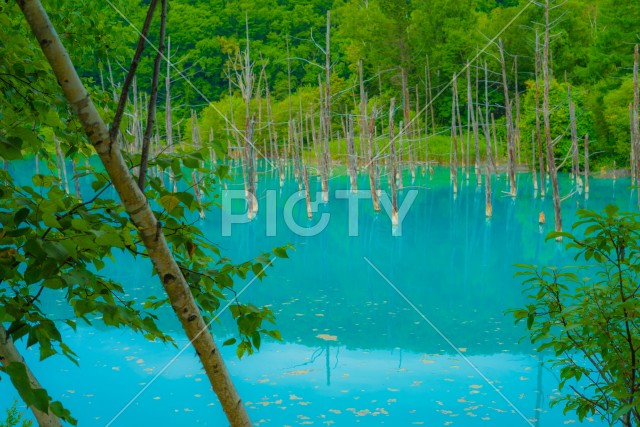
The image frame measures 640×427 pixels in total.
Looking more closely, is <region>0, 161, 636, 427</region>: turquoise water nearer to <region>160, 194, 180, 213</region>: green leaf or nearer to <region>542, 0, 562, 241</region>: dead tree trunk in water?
<region>160, 194, 180, 213</region>: green leaf

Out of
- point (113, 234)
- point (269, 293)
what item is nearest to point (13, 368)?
point (113, 234)

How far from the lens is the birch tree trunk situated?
3.44ft

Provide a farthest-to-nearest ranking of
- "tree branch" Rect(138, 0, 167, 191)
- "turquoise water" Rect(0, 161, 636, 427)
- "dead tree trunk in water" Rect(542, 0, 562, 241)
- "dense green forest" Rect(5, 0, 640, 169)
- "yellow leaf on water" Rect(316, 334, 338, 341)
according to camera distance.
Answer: "dense green forest" Rect(5, 0, 640, 169) → "dead tree trunk in water" Rect(542, 0, 562, 241) → "yellow leaf on water" Rect(316, 334, 338, 341) → "turquoise water" Rect(0, 161, 636, 427) → "tree branch" Rect(138, 0, 167, 191)

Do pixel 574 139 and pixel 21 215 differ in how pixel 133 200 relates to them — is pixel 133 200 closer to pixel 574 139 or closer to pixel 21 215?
pixel 21 215

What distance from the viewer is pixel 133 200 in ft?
3.89

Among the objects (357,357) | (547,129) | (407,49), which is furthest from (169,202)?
(407,49)

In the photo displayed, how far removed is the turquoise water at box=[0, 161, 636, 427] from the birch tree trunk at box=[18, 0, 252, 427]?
0.69 metres

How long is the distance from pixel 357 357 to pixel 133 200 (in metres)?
5.04

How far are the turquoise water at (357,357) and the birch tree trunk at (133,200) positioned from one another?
2.28 ft

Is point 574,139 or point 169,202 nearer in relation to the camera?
point 169,202

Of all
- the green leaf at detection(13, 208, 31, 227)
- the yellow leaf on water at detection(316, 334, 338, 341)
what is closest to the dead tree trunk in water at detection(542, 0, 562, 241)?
the yellow leaf on water at detection(316, 334, 338, 341)

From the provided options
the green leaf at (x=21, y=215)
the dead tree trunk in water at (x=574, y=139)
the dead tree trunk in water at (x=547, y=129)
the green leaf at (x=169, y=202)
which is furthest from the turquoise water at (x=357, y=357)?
the dead tree trunk in water at (x=574, y=139)

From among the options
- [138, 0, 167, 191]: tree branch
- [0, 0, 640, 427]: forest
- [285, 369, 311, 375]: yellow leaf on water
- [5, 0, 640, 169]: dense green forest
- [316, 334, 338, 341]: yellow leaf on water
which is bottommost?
[285, 369, 311, 375]: yellow leaf on water

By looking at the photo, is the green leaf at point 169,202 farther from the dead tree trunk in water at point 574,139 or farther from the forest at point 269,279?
the dead tree trunk in water at point 574,139
